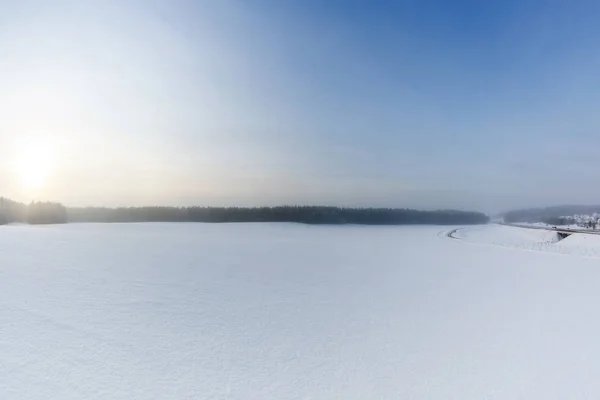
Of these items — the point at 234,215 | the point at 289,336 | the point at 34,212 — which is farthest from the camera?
the point at 234,215

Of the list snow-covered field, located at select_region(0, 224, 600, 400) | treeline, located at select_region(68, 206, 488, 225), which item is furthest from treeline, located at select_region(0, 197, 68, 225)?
snow-covered field, located at select_region(0, 224, 600, 400)

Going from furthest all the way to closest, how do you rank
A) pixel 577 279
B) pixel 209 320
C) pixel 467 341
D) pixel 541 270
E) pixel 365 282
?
1. pixel 541 270
2. pixel 577 279
3. pixel 365 282
4. pixel 209 320
5. pixel 467 341

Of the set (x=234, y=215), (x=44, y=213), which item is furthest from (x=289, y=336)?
(x=234, y=215)

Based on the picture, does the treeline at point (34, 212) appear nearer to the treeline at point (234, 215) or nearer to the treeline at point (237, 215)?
the treeline at point (234, 215)

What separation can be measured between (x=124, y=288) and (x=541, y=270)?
18.8 m

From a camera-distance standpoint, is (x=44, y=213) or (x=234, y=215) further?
(x=234, y=215)

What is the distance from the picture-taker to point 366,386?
5.43m

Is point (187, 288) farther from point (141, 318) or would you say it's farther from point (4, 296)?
point (4, 296)

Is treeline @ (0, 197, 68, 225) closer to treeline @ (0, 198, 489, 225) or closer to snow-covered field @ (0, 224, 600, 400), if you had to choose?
treeline @ (0, 198, 489, 225)

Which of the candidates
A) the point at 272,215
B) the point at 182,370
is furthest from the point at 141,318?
the point at 272,215

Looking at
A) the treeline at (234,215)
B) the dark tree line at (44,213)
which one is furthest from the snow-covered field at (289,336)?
the treeline at (234,215)

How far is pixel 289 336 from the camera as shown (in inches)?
288

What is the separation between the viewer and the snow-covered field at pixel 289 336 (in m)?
5.41

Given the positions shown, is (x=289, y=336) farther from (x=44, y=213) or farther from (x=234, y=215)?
A: (x=234, y=215)
